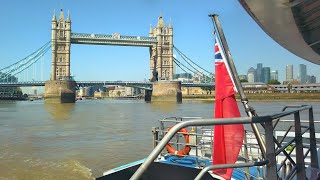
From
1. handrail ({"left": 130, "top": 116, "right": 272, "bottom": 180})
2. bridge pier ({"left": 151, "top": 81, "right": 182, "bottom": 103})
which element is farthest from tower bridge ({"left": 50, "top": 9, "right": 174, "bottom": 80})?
handrail ({"left": 130, "top": 116, "right": 272, "bottom": 180})

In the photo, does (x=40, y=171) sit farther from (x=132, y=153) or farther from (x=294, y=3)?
(x=294, y=3)

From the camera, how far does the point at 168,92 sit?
8400 centimetres

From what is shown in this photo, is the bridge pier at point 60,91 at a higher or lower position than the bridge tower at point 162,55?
lower

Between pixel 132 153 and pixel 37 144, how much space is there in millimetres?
5109

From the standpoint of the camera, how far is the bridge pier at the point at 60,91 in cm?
8275

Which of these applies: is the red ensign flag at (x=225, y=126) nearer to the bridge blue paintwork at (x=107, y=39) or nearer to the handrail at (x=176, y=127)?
the handrail at (x=176, y=127)

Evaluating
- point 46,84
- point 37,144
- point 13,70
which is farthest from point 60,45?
point 37,144

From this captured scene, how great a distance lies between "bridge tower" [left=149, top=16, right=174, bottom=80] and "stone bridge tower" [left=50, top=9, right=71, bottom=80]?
2459cm

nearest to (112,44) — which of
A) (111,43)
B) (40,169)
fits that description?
(111,43)

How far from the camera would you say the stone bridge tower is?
10725 centimetres

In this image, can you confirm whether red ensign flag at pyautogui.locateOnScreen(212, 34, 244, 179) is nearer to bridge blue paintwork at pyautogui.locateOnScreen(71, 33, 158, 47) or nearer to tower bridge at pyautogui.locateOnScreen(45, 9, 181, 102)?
tower bridge at pyautogui.locateOnScreen(45, 9, 181, 102)

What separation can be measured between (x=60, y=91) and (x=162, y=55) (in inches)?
1555

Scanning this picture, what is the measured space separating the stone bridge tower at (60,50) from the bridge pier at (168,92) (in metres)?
32.3

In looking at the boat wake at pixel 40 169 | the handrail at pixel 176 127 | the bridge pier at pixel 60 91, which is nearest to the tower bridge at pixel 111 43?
the bridge pier at pixel 60 91
